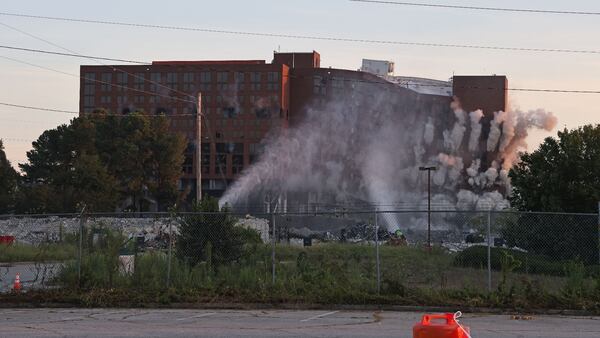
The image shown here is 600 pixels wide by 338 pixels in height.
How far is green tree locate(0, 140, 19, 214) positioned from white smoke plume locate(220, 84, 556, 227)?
28011mm

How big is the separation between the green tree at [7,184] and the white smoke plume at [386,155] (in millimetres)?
28011

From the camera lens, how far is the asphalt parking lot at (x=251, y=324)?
14.4 meters

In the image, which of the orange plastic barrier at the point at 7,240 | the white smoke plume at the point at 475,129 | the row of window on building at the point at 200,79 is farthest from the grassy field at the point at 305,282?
the row of window on building at the point at 200,79

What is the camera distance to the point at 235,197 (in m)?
111

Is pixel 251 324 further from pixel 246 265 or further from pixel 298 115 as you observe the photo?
pixel 298 115

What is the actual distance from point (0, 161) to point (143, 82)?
3518 cm

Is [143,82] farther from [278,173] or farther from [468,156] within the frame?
[468,156]

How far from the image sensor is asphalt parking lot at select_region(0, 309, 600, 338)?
47.3ft

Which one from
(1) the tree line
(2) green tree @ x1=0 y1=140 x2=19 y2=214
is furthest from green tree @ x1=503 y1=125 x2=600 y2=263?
(2) green tree @ x1=0 y1=140 x2=19 y2=214

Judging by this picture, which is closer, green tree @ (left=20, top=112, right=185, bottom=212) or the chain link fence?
the chain link fence

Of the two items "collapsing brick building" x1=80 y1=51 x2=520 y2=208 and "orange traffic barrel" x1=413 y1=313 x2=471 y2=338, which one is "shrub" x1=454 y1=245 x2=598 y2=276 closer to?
"orange traffic barrel" x1=413 y1=313 x2=471 y2=338

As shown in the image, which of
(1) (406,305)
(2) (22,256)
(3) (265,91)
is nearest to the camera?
(1) (406,305)

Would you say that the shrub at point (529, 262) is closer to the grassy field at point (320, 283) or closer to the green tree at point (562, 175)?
the grassy field at point (320, 283)

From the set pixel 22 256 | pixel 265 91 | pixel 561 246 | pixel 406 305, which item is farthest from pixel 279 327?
pixel 265 91
